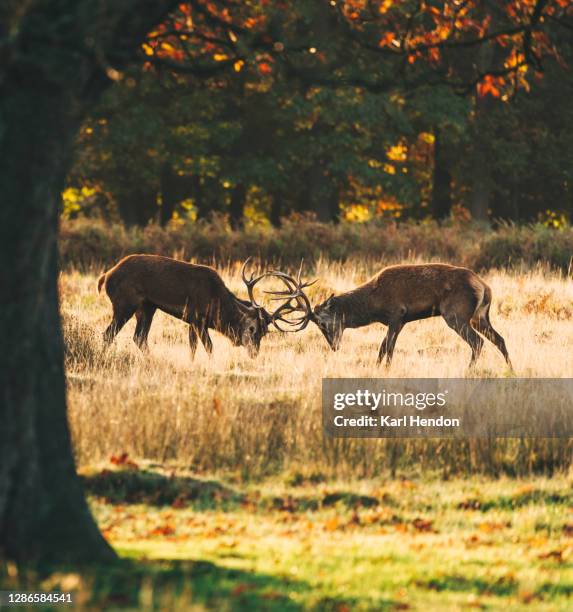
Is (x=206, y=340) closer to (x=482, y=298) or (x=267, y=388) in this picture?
(x=267, y=388)

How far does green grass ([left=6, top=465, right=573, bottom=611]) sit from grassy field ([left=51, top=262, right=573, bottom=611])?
0.02m

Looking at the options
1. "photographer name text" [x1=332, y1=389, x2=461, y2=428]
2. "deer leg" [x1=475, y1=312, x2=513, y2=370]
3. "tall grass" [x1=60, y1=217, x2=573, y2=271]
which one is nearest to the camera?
"photographer name text" [x1=332, y1=389, x2=461, y2=428]

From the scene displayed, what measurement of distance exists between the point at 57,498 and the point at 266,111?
3277cm

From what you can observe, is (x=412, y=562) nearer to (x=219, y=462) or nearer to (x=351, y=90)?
(x=219, y=462)

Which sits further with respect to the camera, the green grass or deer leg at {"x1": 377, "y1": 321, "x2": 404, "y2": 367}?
deer leg at {"x1": 377, "y1": 321, "x2": 404, "y2": 367}

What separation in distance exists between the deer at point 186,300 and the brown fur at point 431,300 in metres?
1.22

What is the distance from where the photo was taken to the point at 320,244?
26938 millimetres

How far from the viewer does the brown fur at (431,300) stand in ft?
46.8

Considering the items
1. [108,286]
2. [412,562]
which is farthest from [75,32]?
[108,286]

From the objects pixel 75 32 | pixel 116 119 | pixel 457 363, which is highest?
pixel 116 119

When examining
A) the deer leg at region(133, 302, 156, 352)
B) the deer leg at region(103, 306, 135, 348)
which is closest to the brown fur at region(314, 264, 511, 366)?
the deer leg at region(133, 302, 156, 352)

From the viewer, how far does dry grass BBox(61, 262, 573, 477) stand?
999cm

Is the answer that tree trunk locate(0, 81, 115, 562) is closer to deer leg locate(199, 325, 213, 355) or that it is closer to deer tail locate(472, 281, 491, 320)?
deer leg locate(199, 325, 213, 355)

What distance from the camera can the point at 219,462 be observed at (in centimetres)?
981
